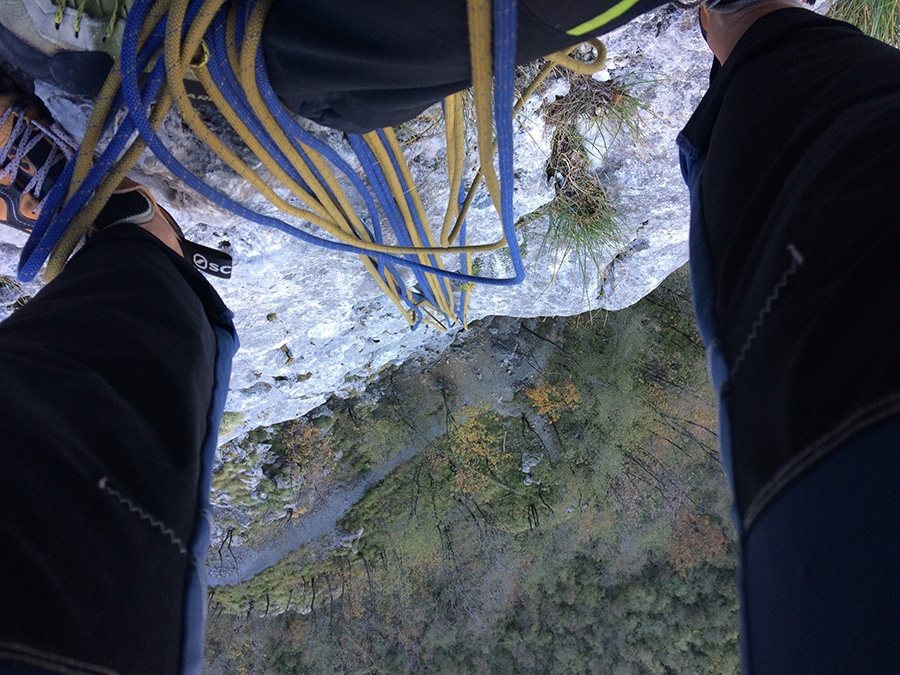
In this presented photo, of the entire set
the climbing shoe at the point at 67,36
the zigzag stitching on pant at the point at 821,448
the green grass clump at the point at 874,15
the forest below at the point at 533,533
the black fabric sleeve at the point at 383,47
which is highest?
the climbing shoe at the point at 67,36

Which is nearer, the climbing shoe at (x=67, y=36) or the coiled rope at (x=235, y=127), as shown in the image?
the coiled rope at (x=235, y=127)

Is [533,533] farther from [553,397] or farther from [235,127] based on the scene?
[235,127]

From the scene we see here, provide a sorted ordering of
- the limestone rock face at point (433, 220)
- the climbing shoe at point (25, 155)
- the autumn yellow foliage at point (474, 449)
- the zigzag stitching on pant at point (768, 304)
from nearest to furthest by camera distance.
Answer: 1. the zigzag stitching on pant at point (768, 304)
2. the climbing shoe at point (25, 155)
3. the limestone rock face at point (433, 220)
4. the autumn yellow foliage at point (474, 449)

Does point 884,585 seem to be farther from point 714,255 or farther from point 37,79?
point 37,79

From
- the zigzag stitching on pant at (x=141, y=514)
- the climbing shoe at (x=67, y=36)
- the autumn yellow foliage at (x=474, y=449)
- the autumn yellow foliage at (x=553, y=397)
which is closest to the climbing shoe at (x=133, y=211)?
the climbing shoe at (x=67, y=36)

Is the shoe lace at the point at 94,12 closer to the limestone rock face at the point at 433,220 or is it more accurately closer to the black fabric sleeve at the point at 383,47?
the limestone rock face at the point at 433,220

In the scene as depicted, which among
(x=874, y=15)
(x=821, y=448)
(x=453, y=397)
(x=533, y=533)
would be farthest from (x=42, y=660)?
(x=533, y=533)

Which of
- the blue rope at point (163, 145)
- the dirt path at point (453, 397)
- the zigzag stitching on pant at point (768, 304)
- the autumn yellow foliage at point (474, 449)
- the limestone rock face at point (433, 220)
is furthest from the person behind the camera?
the autumn yellow foliage at point (474, 449)

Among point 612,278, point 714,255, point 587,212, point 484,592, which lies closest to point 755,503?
point 714,255

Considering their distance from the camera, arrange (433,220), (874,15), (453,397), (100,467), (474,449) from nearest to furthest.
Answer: (100,467) < (874,15) < (433,220) < (453,397) < (474,449)
